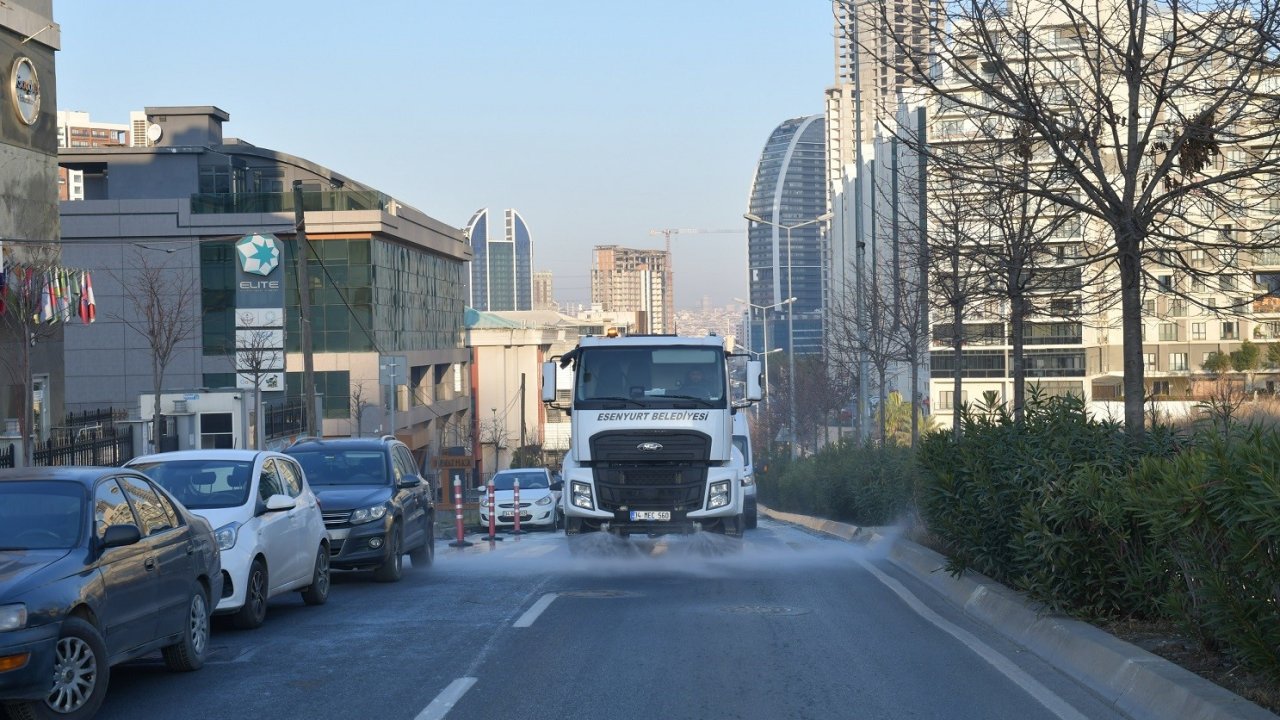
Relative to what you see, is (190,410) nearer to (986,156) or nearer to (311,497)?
(311,497)

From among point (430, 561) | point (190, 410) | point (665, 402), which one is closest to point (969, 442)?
point (665, 402)

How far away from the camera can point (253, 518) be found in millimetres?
12297

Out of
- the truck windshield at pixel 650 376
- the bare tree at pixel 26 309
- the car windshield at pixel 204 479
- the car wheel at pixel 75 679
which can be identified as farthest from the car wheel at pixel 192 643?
the bare tree at pixel 26 309

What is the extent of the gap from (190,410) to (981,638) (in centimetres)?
Result: 2697

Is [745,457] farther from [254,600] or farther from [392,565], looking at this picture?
[254,600]

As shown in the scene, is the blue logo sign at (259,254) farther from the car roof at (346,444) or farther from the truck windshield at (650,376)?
the truck windshield at (650,376)

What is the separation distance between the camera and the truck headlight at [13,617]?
725 centimetres

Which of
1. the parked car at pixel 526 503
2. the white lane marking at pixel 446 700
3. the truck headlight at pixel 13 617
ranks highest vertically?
the truck headlight at pixel 13 617

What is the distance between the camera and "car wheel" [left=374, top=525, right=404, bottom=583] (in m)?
16.1

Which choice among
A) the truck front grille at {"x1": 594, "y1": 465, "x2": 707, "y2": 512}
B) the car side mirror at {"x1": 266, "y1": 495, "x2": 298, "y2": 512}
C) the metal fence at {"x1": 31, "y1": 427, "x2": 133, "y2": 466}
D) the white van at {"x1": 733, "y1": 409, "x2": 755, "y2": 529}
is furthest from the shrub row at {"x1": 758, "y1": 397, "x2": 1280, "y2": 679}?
the metal fence at {"x1": 31, "y1": 427, "x2": 133, "y2": 466}

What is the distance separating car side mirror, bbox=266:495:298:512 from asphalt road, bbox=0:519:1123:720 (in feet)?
3.55

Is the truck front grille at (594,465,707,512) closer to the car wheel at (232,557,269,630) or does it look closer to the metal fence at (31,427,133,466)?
the car wheel at (232,557,269,630)

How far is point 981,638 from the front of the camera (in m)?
10.7

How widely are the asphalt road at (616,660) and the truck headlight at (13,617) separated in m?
1.08
